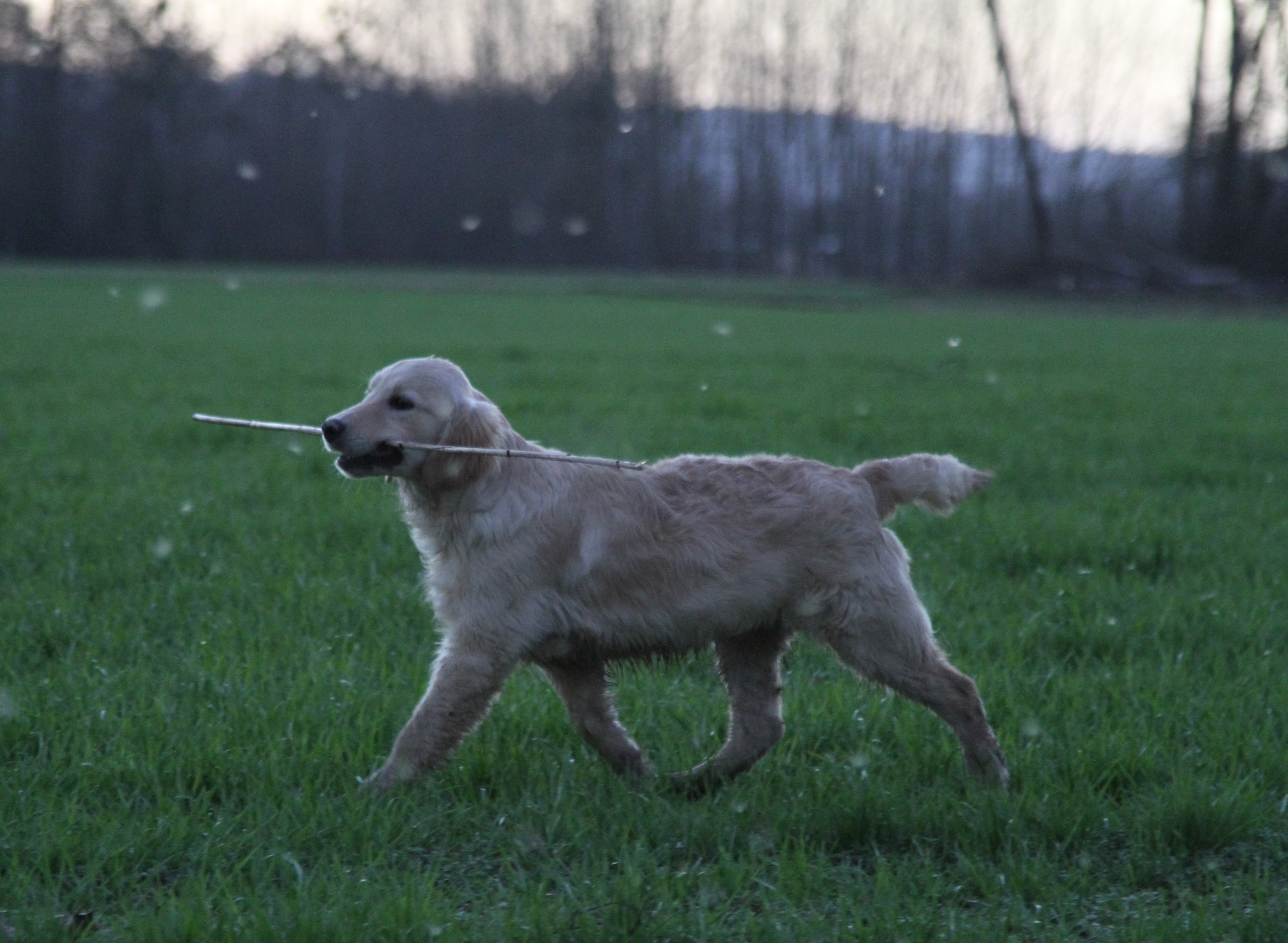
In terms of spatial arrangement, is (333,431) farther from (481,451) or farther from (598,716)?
(598,716)

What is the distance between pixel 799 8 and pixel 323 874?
61233mm

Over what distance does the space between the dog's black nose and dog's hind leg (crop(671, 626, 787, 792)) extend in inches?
50.9

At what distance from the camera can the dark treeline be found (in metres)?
52.7

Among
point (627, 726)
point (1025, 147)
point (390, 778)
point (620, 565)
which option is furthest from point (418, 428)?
point (1025, 147)

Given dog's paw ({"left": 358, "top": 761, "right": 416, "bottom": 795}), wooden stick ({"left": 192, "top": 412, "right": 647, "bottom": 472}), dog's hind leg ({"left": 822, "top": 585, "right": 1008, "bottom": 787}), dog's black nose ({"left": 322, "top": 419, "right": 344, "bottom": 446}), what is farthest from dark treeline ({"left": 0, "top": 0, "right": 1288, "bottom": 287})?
dog's paw ({"left": 358, "top": 761, "right": 416, "bottom": 795})

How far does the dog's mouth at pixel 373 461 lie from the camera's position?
341 cm

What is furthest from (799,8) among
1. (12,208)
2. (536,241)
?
(12,208)

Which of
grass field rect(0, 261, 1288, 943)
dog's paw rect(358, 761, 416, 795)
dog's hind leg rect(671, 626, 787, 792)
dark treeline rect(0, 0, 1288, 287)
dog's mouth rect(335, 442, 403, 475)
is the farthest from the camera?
dark treeline rect(0, 0, 1288, 287)

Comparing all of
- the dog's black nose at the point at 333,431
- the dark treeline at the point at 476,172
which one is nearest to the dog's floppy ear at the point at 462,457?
the dog's black nose at the point at 333,431

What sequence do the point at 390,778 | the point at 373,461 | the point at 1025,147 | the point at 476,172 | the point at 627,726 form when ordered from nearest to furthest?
the point at 390,778
the point at 373,461
the point at 627,726
the point at 1025,147
the point at 476,172

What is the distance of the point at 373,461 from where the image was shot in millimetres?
3430

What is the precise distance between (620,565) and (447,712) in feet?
2.01

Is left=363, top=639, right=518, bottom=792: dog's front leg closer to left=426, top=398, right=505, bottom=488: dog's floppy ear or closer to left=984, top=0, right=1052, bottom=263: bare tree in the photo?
left=426, top=398, right=505, bottom=488: dog's floppy ear

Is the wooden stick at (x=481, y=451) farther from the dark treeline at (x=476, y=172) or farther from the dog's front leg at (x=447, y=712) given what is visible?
the dark treeline at (x=476, y=172)
